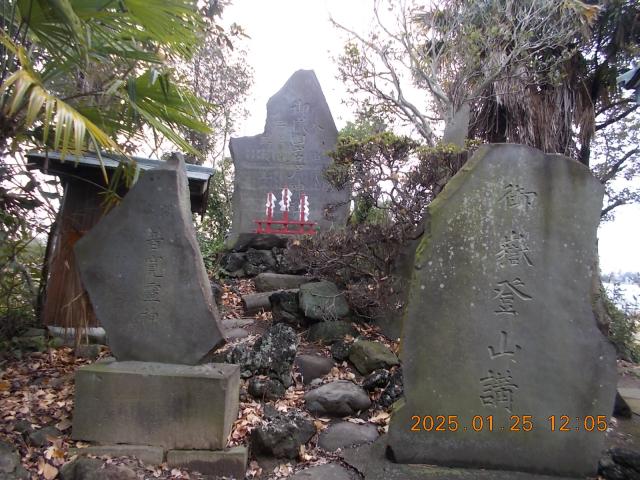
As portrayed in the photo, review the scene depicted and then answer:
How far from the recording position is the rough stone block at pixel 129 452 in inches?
114

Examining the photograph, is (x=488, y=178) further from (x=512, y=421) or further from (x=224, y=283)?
(x=224, y=283)

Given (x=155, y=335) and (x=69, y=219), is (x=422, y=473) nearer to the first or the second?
(x=155, y=335)

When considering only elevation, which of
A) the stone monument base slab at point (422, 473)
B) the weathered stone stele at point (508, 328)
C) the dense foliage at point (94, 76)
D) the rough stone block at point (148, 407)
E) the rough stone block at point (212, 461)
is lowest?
the rough stone block at point (212, 461)

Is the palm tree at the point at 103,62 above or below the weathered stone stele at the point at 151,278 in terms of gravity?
above

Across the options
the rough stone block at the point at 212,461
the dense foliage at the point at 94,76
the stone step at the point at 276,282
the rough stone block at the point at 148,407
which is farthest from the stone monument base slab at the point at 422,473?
the stone step at the point at 276,282

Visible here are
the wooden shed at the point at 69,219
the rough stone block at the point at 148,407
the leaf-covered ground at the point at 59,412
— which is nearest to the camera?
the leaf-covered ground at the point at 59,412

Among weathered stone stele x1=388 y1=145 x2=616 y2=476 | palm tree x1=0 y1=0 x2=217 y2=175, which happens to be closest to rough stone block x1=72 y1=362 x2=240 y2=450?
weathered stone stele x1=388 y1=145 x2=616 y2=476

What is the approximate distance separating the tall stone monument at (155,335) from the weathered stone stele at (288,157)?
4.45 m

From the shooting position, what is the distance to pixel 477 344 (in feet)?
9.57

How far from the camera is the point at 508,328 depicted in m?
2.92

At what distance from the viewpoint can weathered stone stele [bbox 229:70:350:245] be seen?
7855mm

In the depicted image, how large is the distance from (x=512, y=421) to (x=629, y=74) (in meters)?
4.69

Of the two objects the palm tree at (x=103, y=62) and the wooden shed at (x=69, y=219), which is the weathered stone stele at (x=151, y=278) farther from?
the wooden shed at (x=69, y=219)

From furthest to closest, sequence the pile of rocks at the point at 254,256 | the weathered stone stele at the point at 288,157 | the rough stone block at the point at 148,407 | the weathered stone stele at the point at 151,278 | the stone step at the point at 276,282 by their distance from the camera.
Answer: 1. the weathered stone stele at the point at 288,157
2. the pile of rocks at the point at 254,256
3. the stone step at the point at 276,282
4. the weathered stone stele at the point at 151,278
5. the rough stone block at the point at 148,407
